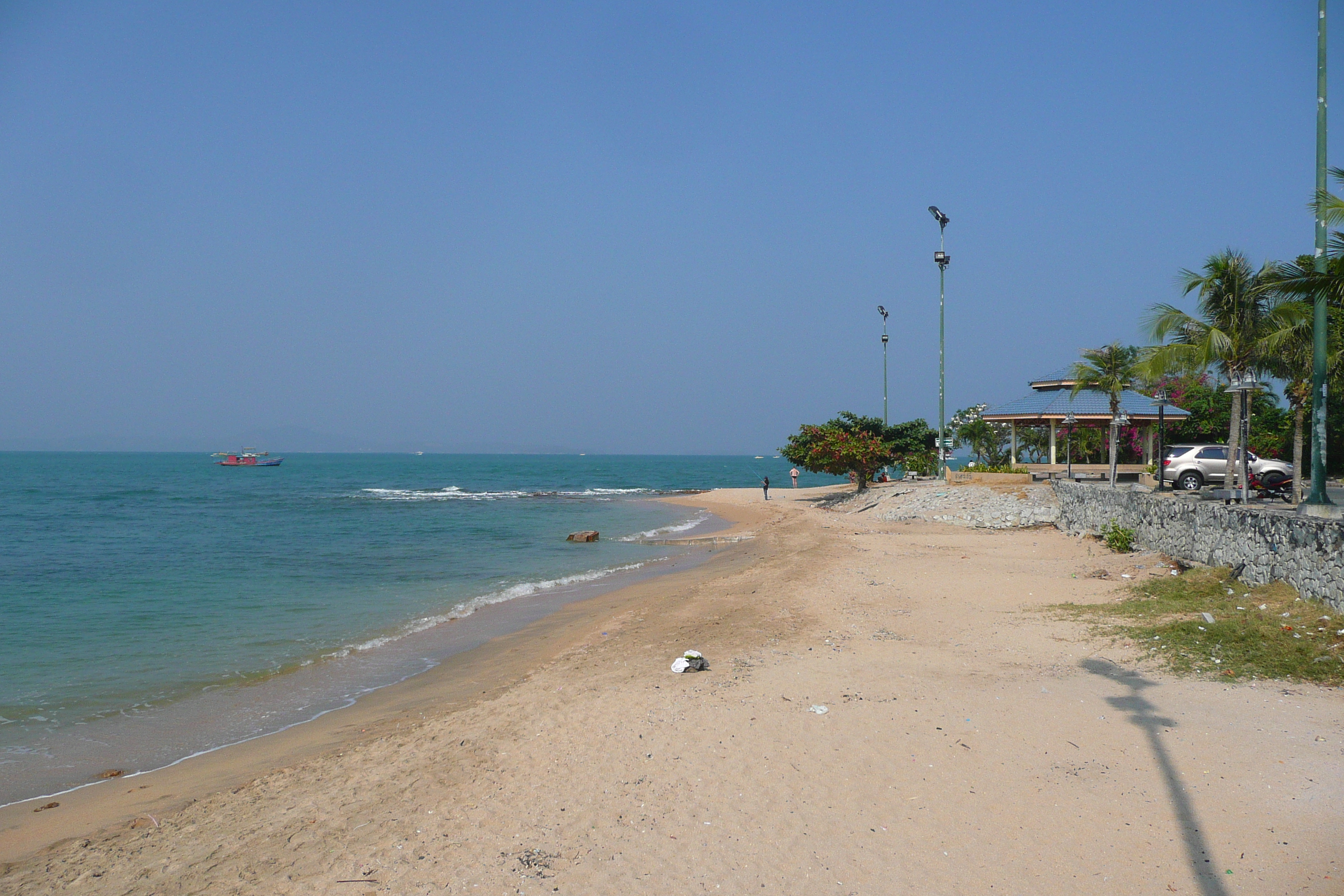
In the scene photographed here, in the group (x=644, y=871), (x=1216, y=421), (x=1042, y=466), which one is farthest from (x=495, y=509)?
(x=644, y=871)

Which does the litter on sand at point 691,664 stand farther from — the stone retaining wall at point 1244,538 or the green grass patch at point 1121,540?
the green grass patch at point 1121,540

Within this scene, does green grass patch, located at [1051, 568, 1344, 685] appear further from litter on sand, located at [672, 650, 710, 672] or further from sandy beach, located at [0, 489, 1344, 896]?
litter on sand, located at [672, 650, 710, 672]

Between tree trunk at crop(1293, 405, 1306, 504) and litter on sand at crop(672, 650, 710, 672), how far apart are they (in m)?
15.6

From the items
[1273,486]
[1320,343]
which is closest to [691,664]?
[1320,343]

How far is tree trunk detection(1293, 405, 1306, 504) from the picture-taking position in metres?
18.1

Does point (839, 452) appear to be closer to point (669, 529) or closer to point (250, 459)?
point (669, 529)

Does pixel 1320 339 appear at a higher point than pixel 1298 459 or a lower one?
higher

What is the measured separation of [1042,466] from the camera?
33.9 m

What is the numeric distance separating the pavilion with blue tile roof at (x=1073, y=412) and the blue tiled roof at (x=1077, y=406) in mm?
18

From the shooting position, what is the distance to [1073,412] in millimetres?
31766

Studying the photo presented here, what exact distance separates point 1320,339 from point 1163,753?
8650mm

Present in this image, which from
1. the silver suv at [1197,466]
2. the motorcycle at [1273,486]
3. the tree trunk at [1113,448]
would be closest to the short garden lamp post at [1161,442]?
the silver suv at [1197,466]

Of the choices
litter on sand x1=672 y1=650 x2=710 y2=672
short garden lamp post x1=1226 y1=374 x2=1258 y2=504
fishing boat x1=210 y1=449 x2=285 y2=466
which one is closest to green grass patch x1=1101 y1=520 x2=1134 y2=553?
short garden lamp post x1=1226 y1=374 x2=1258 y2=504

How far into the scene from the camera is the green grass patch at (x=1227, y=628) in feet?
27.9
